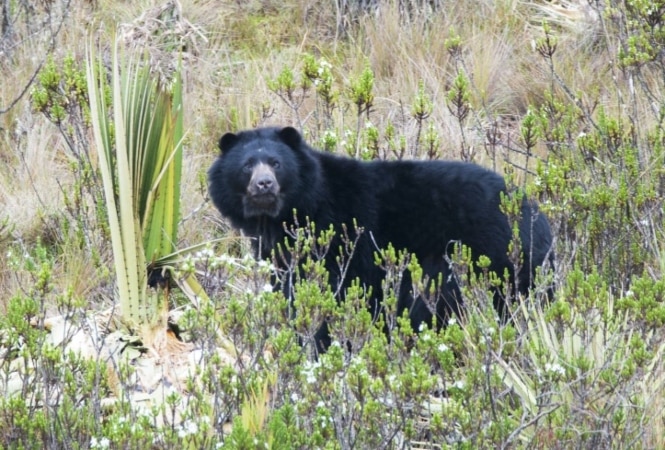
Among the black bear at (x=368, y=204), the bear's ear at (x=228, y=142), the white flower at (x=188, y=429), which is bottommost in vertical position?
the white flower at (x=188, y=429)

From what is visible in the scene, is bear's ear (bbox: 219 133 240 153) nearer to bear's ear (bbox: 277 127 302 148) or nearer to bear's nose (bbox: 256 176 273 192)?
bear's ear (bbox: 277 127 302 148)

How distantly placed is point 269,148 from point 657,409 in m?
3.22

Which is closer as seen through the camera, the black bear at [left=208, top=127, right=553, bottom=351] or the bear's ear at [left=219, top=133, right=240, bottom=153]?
the black bear at [left=208, top=127, right=553, bottom=351]

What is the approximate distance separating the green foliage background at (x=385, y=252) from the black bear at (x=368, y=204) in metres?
0.31

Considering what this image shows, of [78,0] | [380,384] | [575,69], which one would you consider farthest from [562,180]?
[78,0]

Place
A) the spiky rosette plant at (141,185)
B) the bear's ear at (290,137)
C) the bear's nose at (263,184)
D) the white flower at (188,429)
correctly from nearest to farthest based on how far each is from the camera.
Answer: the white flower at (188,429) < the spiky rosette plant at (141,185) < the bear's nose at (263,184) < the bear's ear at (290,137)

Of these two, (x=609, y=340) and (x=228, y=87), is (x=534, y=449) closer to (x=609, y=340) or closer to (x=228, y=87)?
(x=609, y=340)

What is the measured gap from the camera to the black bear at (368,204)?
258 inches

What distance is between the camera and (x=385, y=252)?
5051mm

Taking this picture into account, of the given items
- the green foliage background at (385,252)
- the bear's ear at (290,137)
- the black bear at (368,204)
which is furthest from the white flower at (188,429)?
the bear's ear at (290,137)

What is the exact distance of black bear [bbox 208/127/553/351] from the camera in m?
6.55

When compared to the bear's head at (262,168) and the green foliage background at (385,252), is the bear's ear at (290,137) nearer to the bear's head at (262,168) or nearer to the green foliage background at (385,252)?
the bear's head at (262,168)

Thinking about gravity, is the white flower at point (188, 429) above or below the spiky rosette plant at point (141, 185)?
below

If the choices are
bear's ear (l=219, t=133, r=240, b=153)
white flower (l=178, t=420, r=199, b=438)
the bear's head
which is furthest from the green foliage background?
bear's ear (l=219, t=133, r=240, b=153)
